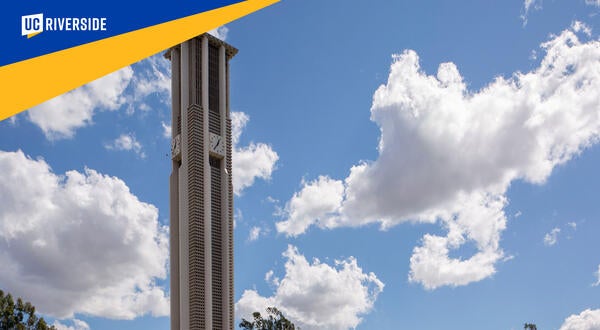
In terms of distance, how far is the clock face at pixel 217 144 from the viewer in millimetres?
71625

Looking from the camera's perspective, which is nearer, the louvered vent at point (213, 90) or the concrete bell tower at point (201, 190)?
the concrete bell tower at point (201, 190)

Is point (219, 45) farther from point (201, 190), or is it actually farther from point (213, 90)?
point (201, 190)

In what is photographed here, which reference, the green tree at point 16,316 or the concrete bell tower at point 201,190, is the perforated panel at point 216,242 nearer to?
the concrete bell tower at point 201,190

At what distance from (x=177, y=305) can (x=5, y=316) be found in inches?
1153

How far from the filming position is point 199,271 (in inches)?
2594

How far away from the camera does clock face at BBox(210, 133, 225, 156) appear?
7162cm

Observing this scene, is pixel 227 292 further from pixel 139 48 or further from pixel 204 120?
pixel 139 48

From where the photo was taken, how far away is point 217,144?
72.2m

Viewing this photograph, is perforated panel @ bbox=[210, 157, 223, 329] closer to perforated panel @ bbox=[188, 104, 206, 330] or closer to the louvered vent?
perforated panel @ bbox=[188, 104, 206, 330]

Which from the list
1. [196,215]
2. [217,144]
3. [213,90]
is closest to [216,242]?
[196,215]

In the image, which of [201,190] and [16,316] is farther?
[201,190]

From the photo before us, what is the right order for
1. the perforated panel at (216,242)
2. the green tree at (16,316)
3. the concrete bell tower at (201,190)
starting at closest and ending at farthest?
the green tree at (16,316)
the concrete bell tower at (201,190)
the perforated panel at (216,242)

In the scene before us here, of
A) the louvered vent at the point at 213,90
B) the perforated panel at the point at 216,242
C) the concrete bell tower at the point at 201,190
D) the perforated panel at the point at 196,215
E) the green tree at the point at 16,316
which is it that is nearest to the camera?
the green tree at the point at 16,316

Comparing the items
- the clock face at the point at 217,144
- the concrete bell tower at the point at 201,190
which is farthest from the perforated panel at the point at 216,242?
the clock face at the point at 217,144
